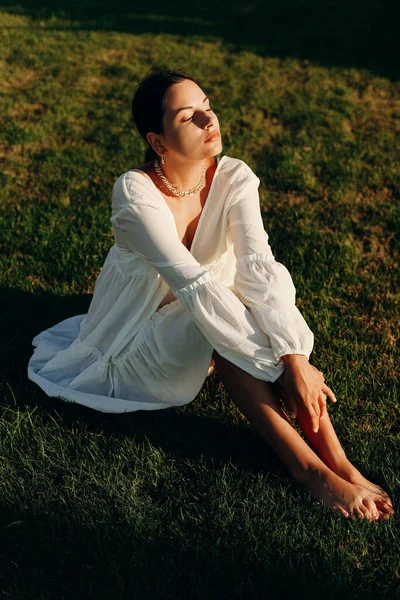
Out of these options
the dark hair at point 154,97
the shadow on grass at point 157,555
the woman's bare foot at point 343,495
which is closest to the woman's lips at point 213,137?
the dark hair at point 154,97

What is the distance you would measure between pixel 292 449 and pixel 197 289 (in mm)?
739

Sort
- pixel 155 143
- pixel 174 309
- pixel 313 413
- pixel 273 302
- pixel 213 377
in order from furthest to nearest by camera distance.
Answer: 1. pixel 213 377
2. pixel 155 143
3. pixel 174 309
4. pixel 273 302
5. pixel 313 413

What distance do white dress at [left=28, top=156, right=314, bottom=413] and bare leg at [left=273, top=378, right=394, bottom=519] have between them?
0.24 metres

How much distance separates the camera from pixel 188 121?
2.90 meters

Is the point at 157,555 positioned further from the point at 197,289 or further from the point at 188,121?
the point at 188,121

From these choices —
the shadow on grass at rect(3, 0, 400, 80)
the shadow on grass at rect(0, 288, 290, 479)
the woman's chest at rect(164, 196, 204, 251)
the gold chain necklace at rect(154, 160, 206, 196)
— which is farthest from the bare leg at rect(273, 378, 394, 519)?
the shadow on grass at rect(3, 0, 400, 80)

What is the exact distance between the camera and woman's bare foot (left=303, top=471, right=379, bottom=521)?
8.42 feet

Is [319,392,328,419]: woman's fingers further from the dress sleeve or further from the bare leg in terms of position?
the dress sleeve

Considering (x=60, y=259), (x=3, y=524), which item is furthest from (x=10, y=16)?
Answer: (x=3, y=524)

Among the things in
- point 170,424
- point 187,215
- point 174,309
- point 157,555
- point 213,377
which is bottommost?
point 157,555

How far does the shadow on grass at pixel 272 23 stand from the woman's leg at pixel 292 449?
5.43 m

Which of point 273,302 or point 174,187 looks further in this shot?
point 174,187

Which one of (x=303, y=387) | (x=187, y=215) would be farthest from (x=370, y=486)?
(x=187, y=215)

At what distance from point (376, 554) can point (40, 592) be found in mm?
1226
